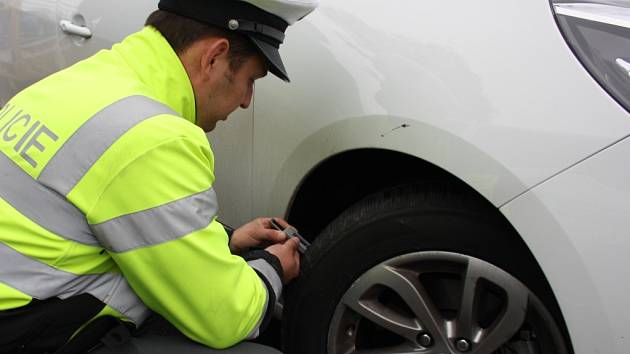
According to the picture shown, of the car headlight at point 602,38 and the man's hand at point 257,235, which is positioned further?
the man's hand at point 257,235

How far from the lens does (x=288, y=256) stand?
1653 mm

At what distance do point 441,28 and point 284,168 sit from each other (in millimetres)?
554

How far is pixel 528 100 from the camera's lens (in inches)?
52.0

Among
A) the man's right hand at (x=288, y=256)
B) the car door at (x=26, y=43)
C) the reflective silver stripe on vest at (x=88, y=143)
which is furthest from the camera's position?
the car door at (x=26, y=43)

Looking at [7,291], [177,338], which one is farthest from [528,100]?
[7,291]

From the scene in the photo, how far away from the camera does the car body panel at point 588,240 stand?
4.12 ft

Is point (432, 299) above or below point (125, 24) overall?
below

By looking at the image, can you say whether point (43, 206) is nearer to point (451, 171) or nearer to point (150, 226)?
point (150, 226)

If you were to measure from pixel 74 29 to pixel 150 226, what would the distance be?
1.18m

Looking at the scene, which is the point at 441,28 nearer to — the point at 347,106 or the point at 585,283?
the point at 347,106

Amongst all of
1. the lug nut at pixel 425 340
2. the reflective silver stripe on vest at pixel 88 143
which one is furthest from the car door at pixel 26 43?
the lug nut at pixel 425 340

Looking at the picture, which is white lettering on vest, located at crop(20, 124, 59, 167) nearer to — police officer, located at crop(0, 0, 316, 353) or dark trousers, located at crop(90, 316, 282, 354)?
police officer, located at crop(0, 0, 316, 353)

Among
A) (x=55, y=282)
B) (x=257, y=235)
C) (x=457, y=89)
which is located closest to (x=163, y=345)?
(x=55, y=282)

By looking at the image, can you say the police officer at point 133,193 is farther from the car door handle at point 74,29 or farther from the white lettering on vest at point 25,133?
the car door handle at point 74,29
